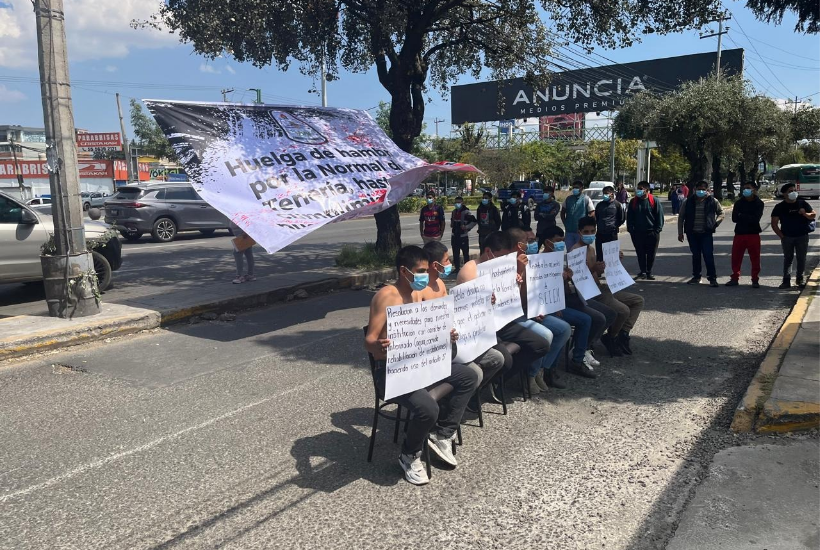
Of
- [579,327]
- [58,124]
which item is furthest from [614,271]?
[58,124]

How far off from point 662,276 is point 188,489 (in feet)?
33.2

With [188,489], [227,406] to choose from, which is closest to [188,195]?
[227,406]

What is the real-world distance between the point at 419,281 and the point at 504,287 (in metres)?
1.16

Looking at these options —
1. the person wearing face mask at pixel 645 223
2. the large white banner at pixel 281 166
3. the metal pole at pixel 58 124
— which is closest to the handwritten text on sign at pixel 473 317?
the large white banner at pixel 281 166

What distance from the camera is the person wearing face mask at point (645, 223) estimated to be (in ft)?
36.0

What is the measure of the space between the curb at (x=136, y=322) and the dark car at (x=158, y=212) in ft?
30.2

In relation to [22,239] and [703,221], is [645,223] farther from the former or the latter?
[22,239]

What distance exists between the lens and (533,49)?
1294 centimetres

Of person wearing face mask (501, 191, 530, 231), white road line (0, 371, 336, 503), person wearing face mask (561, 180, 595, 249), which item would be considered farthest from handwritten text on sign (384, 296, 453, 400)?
person wearing face mask (501, 191, 530, 231)

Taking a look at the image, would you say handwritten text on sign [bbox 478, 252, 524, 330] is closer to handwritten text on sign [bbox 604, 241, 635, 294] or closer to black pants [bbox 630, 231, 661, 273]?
handwritten text on sign [bbox 604, 241, 635, 294]

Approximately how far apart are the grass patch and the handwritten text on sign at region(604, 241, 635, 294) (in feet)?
19.5

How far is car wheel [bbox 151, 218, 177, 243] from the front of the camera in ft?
60.7

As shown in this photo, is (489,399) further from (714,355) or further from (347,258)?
(347,258)

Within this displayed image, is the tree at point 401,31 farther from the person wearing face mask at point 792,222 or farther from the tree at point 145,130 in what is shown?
the tree at point 145,130
